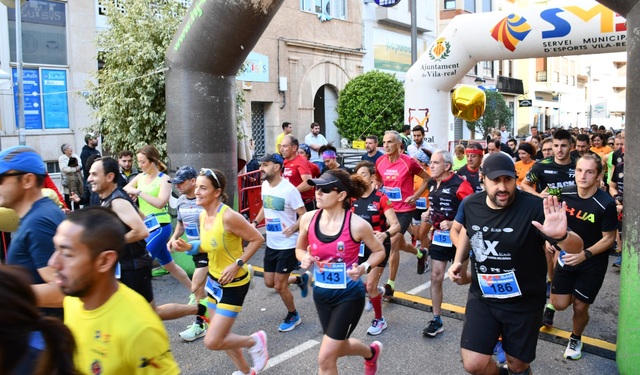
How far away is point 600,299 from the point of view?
6.88m

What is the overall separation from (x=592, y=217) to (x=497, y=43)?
5974 mm

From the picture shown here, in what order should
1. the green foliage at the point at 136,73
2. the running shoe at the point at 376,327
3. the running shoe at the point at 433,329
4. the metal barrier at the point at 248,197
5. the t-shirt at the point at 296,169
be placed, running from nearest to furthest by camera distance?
the running shoe at the point at 433,329
the running shoe at the point at 376,327
the t-shirt at the point at 296,169
the green foliage at the point at 136,73
the metal barrier at the point at 248,197

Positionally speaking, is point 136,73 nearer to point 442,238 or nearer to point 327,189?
point 442,238

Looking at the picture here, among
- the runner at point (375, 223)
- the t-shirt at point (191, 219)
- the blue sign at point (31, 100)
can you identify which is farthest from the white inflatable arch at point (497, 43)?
the blue sign at point (31, 100)

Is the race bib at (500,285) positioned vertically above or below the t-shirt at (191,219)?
below

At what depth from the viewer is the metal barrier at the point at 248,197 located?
10641 millimetres

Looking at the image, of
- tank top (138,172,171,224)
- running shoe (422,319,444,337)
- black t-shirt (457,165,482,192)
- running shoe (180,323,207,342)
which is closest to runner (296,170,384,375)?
running shoe (422,319,444,337)

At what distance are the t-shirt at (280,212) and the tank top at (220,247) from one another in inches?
54.8

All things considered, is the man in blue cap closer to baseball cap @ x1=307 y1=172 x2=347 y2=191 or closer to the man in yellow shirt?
the man in yellow shirt

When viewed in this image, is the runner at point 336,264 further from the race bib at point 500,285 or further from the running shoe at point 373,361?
the race bib at point 500,285

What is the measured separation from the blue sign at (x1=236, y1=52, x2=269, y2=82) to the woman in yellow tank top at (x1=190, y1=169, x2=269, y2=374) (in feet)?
49.2

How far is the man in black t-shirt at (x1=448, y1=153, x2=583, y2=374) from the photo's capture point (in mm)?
3791

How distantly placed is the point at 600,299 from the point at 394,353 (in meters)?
3.11

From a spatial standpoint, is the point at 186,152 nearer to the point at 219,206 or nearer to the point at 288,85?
the point at 219,206
